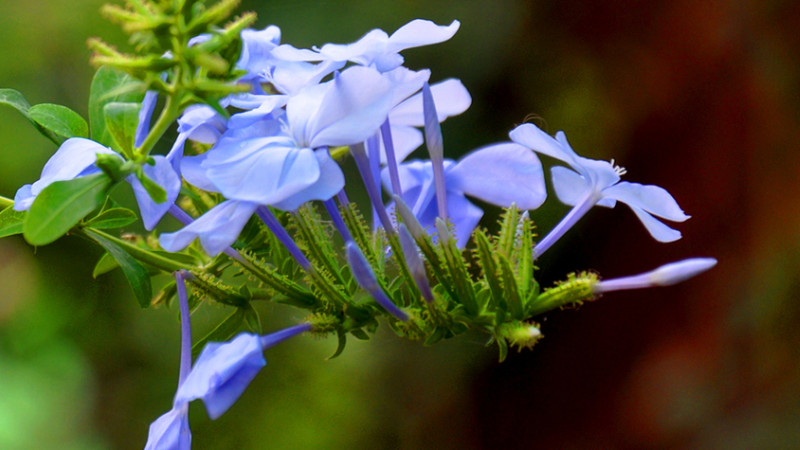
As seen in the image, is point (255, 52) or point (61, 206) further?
point (255, 52)

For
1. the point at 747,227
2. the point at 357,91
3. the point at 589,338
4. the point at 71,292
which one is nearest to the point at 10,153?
the point at 71,292

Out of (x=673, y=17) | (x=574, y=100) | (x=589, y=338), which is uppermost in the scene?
(x=673, y=17)

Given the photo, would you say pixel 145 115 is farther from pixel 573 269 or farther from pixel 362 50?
pixel 573 269

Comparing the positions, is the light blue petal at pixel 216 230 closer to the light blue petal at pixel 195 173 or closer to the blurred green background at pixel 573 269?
the light blue petal at pixel 195 173

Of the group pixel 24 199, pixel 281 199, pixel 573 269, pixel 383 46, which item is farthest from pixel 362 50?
pixel 573 269

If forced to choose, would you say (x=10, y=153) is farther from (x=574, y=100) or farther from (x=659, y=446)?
(x=659, y=446)

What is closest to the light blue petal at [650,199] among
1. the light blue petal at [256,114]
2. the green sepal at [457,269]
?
the green sepal at [457,269]
